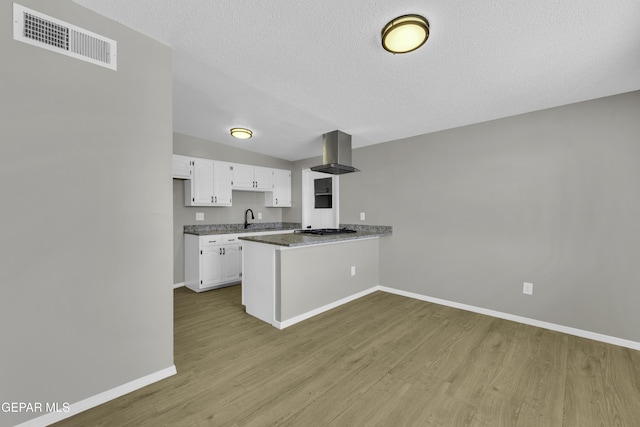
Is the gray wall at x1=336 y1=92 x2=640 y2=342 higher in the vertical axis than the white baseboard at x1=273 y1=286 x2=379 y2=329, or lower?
higher

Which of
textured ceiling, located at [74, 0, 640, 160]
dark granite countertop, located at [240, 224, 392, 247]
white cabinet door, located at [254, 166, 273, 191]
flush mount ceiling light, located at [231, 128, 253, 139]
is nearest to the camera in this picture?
textured ceiling, located at [74, 0, 640, 160]

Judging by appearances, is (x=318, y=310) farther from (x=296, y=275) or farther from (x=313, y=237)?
(x=313, y=237)

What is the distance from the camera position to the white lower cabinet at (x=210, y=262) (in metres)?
3.84

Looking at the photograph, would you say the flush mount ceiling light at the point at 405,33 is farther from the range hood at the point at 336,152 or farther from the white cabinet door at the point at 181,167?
the white cabinet door at the point at 181,167

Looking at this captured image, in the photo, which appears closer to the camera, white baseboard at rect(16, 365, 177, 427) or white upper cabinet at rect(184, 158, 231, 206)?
white baseboard at rect(16, 365, 177, 427)

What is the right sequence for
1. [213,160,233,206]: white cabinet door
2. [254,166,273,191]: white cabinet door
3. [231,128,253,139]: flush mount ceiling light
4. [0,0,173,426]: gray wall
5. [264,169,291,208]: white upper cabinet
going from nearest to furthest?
[0,0,173,426]: gray wall, [231,128,253,139]: flush mount ceiling light, [213,160,233,206]: white cabinet door, [254,166,273,191]: white cabinet door, [264,169,291,208]: white upper cabinet

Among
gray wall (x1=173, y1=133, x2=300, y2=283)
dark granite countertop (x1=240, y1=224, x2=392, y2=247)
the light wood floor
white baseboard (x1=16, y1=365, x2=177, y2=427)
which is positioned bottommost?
the light wood floor

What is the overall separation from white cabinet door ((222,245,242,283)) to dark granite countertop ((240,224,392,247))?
3.35ft

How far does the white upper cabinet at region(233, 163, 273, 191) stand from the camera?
4562 millimetres

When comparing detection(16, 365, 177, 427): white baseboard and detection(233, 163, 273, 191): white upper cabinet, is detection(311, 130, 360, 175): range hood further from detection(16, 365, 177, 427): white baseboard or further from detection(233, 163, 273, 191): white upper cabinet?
detection(16, 365, 177, 427): white baseboard

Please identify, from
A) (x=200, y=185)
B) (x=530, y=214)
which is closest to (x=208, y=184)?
(x=200, y=185)

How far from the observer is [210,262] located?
392 centimetres

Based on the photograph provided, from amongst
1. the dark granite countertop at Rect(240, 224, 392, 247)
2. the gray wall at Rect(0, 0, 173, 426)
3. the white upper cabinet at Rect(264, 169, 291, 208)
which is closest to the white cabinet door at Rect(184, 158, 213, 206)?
the white upper cabinet at Rect(264, 169, 291, 208)

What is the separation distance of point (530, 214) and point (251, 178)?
4.23m
